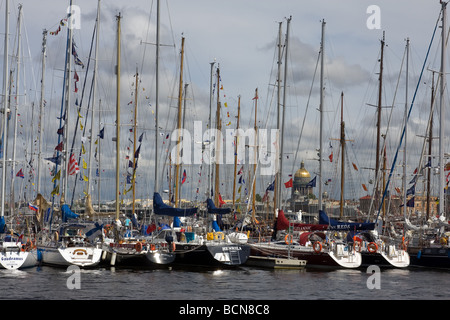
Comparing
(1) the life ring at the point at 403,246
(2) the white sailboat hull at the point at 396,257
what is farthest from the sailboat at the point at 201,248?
(1) the life ring at the point at 403,246

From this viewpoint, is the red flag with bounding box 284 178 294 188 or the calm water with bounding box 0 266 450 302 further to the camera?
the red flag with bounding box 284 178 294 188

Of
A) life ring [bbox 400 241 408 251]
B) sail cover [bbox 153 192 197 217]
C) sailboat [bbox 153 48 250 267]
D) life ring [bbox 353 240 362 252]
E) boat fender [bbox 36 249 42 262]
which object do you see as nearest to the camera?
sailboat [bbox 153 48 250 267]

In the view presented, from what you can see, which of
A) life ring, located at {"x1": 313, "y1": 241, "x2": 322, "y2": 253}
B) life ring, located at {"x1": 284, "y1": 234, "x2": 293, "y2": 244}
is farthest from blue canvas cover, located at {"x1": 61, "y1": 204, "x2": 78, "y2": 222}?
life ring, located at {"x1": 313, "y1": 241, "x2": 322, "y2": 253}

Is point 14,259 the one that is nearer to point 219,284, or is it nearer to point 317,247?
point 219,284

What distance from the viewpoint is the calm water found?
32.1 m

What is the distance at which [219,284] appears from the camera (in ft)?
119

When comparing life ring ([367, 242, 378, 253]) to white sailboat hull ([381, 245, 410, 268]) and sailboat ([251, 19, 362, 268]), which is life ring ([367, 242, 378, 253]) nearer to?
white sailboat hull ([381, 245, 410, 268])

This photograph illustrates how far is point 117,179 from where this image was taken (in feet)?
145

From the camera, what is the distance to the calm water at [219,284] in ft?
105

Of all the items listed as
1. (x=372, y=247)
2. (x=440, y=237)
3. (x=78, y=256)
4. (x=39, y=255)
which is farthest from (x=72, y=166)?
(x=440, y=237)
